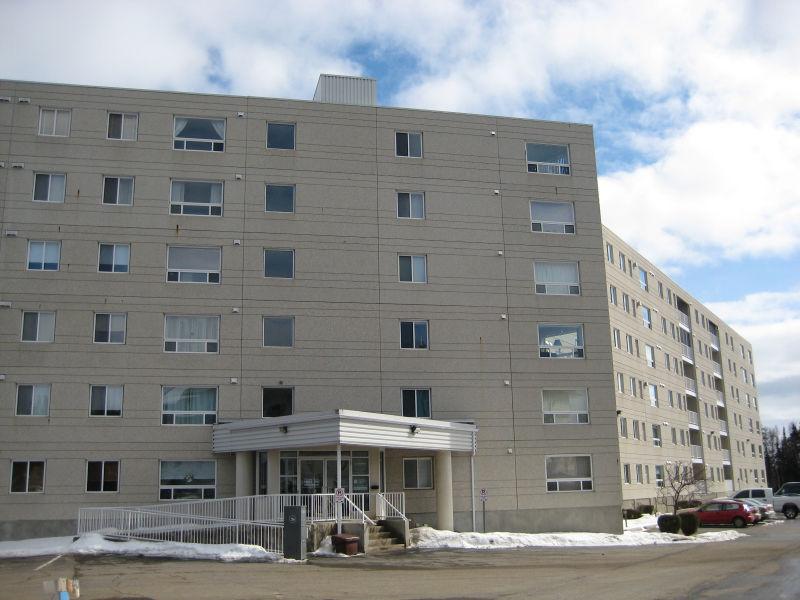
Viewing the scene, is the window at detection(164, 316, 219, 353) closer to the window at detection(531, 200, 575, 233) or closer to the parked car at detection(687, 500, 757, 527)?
the window at detection(531, 200, 575, 233)

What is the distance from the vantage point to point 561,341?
3475cm

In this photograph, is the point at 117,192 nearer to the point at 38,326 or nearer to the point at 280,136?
the point at 38,326

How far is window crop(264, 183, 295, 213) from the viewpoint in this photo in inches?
1297

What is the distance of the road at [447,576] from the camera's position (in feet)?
55.5

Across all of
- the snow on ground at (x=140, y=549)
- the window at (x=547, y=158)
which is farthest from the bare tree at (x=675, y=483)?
the snow on ground at (x=140, y=549)

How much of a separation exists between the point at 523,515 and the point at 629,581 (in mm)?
13833

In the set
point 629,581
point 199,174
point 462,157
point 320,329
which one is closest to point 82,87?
point 199,174

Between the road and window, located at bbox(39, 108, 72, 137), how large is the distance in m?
16.6

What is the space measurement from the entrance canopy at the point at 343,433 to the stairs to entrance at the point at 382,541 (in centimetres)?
275

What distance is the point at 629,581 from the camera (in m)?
18.8

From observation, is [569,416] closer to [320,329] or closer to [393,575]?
[320,329]

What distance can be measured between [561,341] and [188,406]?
15.4 meters

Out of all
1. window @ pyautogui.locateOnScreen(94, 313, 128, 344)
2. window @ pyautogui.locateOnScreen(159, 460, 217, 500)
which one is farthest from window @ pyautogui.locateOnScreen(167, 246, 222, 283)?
window @ pyautogui.locateOnScreen(159, 460, 217, 500)

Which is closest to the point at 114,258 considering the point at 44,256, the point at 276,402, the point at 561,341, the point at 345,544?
the point at 44,256
